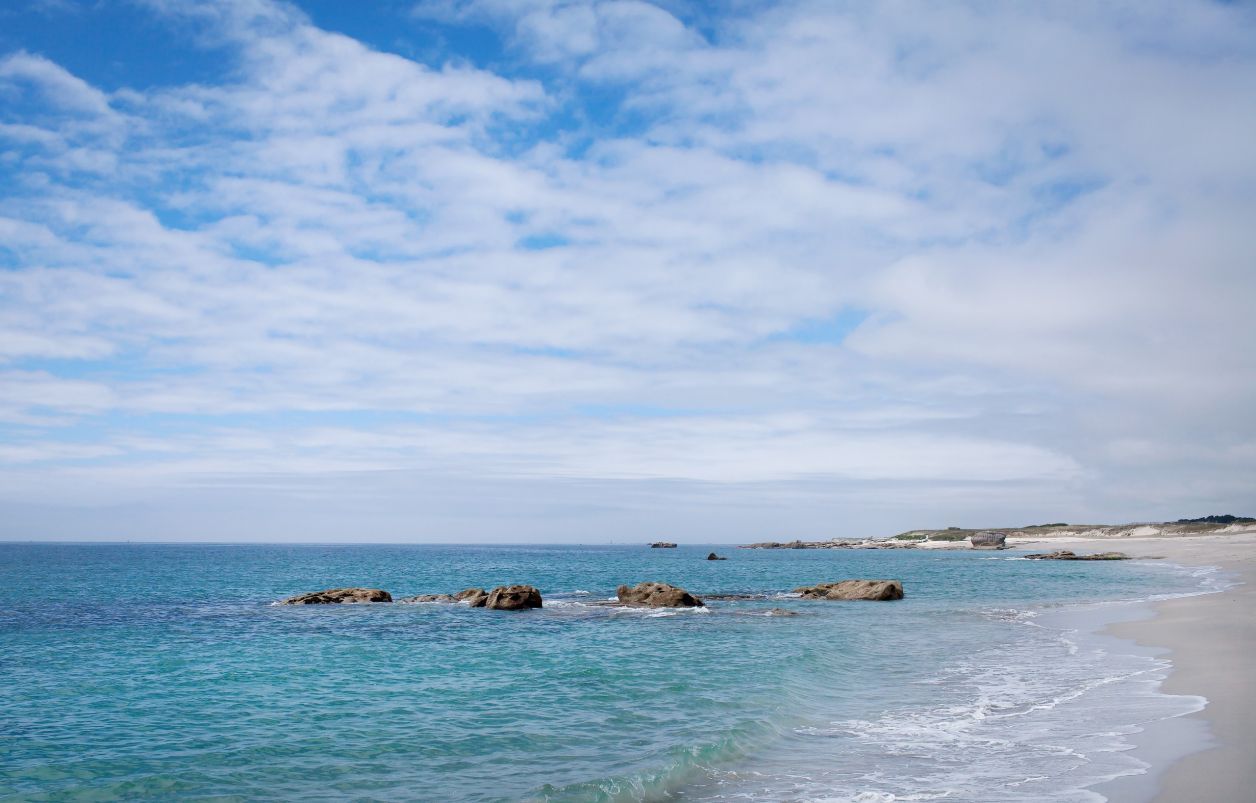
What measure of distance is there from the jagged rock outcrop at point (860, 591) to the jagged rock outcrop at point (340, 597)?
94.9 ft

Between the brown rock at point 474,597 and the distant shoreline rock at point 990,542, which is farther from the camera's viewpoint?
the distant shoreline rock at point 990,542

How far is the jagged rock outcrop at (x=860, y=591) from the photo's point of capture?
51.4 m

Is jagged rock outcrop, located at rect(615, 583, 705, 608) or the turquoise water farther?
jagged rock outcrop, located at rect(615, 583, 705, 608)

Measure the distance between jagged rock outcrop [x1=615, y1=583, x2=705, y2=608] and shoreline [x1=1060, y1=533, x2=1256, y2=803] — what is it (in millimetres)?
22163

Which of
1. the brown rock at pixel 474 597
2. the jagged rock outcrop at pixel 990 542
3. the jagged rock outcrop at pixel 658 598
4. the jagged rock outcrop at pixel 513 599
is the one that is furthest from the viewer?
the jagged rock outcrop at pixel 990 542

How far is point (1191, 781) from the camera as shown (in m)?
11.8

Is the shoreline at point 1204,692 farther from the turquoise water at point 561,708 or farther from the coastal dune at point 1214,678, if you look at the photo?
the turquoise water at point 561,708

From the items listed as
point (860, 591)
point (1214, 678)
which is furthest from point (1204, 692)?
point (860, 591)

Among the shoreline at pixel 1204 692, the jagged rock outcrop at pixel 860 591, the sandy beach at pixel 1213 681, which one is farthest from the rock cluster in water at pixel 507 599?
the sandy beach at pixel 1213 681

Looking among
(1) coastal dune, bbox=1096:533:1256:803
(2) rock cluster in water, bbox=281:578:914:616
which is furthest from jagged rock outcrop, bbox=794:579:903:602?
(1) coastal dune, bbox=1096:533:1256:803

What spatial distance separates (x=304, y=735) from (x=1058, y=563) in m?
110

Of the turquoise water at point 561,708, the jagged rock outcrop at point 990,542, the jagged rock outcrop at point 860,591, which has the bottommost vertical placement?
the jagged rock outcrop at point 990,542

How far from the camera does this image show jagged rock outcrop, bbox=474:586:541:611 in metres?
45.4

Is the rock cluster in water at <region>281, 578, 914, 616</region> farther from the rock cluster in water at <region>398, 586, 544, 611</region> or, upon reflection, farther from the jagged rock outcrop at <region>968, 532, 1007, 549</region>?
the jagged rock outcrop at <region>968, 532, 1007, 549</region>
